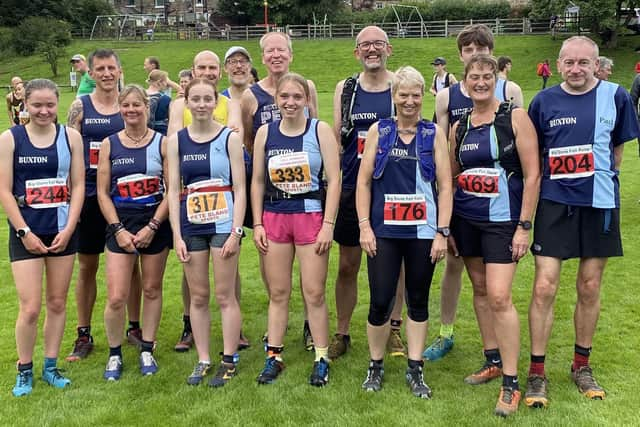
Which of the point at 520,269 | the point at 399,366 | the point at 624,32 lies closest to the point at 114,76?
the point at 399,366

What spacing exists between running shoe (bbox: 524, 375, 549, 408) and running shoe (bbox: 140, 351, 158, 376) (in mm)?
2733

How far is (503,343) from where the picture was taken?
405 cm

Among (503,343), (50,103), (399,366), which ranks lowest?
(399,366)

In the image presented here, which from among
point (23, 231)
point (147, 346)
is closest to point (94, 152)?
point (23, 231)

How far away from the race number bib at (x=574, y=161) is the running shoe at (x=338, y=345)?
215 centimetres

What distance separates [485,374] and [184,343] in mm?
2472

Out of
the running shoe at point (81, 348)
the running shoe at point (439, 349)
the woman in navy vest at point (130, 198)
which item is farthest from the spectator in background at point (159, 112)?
the running shoe at point (439, 349)

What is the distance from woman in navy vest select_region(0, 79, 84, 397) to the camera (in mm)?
4172

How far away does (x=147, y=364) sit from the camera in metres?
4.68

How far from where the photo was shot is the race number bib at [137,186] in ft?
14.6

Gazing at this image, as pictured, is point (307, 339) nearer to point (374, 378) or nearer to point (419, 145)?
point (374, 378)

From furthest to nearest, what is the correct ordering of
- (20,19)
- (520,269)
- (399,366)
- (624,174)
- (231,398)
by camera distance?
1. (20,19)
2. (624,174)
3. (520,269)
4. (399,366)
5. (231,398)

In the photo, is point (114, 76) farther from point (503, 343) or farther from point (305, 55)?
point (305, 55)

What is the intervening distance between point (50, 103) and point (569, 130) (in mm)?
3548
